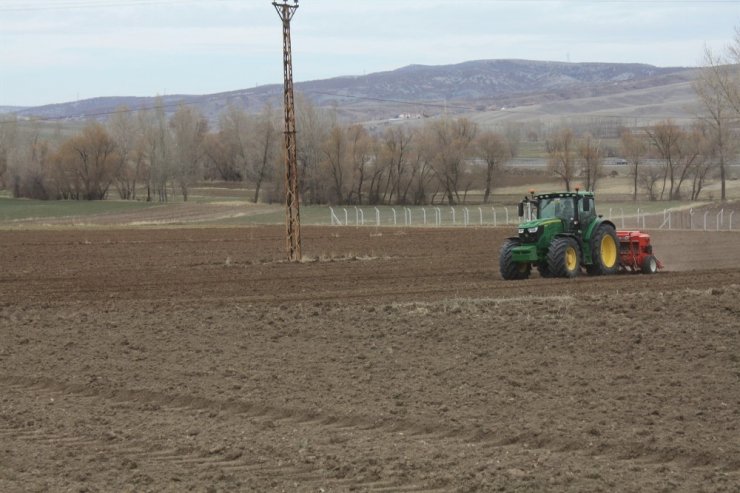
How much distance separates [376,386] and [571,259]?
39.8 ft

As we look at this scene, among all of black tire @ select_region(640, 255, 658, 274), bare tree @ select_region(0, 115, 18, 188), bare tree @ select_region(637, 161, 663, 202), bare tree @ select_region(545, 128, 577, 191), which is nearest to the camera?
black tire @ select_region(640, 255, 658, 274)

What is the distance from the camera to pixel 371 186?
94.3 m

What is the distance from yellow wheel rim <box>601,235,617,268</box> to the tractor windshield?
1268 millimetres

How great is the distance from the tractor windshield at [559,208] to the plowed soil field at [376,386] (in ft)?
5.63

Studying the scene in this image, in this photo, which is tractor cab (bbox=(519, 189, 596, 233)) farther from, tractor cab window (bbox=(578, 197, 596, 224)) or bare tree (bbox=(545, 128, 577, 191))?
bare tree (bbox=(545, 128, 577, 191))

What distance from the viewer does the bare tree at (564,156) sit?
92688 millimetres

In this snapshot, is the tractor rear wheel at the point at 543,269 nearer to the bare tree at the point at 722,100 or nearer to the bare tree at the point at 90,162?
the bare tree at the point at 722,100

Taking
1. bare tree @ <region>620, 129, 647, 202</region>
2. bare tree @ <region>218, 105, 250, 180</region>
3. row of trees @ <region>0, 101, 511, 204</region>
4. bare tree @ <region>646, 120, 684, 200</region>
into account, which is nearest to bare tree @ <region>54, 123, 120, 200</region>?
row of trees @ <region>0, 101, 511, 204</region>

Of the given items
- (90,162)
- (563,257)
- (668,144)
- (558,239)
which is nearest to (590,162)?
(668,144)

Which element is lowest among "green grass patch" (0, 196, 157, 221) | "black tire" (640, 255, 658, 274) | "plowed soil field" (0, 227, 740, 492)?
"plowed soil field" (0, 227, 740, 492)

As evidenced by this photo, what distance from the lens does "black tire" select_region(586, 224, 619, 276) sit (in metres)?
24.4

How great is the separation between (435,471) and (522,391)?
3198mm

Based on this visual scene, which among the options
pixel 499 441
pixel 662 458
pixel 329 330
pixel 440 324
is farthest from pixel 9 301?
pixel 662 458

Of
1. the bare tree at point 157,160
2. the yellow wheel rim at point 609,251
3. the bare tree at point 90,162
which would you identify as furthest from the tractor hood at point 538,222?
the bare tree at point 157,160
